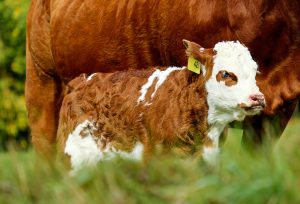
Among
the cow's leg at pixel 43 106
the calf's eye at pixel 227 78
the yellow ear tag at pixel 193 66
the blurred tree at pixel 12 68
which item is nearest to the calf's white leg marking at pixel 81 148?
the yellow ear tag at pixel 193 66

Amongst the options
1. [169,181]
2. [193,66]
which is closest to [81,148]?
[193,66]

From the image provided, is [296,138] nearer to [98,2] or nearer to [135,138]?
[135,138]

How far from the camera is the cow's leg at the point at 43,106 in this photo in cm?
783

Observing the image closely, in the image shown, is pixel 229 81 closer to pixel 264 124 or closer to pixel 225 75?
pixel 225 75

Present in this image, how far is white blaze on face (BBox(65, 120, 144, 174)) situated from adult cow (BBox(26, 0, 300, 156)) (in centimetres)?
83

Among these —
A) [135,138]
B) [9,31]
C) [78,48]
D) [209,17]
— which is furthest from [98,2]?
[9,31]

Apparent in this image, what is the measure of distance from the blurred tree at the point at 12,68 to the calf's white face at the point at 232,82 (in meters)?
7.03

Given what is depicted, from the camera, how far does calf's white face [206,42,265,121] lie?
5176 mm

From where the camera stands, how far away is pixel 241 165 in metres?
4.38

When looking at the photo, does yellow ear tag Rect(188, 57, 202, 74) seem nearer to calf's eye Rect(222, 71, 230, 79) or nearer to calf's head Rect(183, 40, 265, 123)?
calf's head Rect(183, 40, 265, 123)

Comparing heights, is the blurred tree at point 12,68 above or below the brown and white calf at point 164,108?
above

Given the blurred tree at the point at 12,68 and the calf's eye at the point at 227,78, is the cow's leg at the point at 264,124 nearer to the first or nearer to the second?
the calf's eye at the point at 227,78

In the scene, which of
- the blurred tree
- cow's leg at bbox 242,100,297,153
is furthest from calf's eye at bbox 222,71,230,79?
the blurred tree

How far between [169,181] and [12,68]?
851 cm
